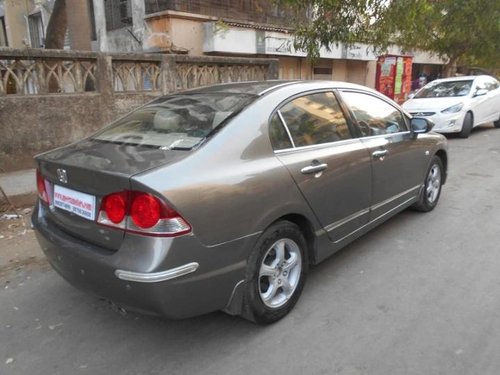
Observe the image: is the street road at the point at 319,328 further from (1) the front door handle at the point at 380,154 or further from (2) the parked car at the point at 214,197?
(1) the front door handle at the point at 380,154

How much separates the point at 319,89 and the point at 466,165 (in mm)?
5302

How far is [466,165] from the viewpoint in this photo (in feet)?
25.2

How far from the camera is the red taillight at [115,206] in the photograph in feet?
7.79

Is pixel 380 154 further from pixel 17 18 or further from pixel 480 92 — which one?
pixel 17 18

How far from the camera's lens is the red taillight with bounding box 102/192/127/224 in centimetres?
237

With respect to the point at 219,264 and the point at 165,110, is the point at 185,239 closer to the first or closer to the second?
the point at 219,264

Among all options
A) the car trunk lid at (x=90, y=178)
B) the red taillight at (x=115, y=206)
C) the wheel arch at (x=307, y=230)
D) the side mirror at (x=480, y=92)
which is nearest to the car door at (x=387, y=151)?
the wheel arch at (x=307, y=230)

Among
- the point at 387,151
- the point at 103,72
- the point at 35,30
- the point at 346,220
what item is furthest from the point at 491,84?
the point at 35,30

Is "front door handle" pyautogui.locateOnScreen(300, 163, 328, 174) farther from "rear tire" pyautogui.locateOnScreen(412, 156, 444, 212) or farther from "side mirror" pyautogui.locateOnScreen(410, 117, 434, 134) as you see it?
"rear tire" pyautogui.locateOnScreen(412, 156, 444, 212)

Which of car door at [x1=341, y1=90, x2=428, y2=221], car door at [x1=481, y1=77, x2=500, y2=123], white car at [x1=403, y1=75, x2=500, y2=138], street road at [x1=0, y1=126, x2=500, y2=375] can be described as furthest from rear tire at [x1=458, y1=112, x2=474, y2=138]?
street road at [x1=0, y1=126, x2=500, y2=375]

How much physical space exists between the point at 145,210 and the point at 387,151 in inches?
98.5

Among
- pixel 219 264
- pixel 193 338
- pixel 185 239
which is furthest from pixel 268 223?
pixel 193 338

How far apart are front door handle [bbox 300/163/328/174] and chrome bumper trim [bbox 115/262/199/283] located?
3.55ft

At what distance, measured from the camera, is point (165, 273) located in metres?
2.28
